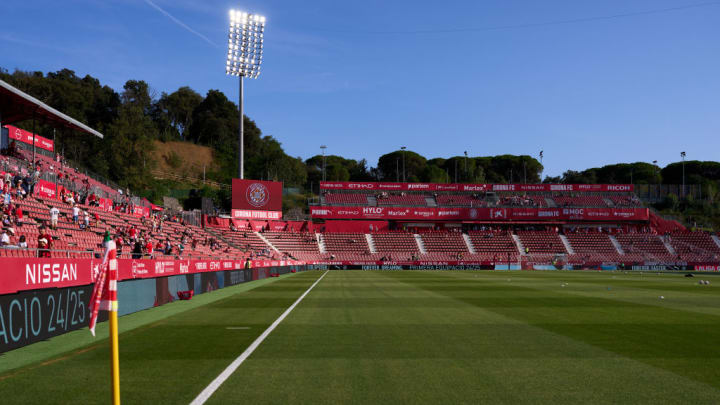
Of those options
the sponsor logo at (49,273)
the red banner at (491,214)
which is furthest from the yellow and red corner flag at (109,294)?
the red banner at (491,214)

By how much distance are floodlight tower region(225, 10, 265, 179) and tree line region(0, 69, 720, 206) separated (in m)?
28.4

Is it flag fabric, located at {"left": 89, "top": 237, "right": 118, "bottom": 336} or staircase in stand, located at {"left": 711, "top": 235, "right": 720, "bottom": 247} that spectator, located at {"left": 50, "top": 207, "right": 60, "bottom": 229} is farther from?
staircase in stand, located at {"left": 711, "top": 235, "right": 720, "bottom": 247}

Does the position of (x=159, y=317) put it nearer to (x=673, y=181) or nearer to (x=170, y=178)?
(x=170, y=178)

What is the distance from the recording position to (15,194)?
2250cm

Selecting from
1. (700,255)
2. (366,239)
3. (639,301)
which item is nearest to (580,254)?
(700,255)

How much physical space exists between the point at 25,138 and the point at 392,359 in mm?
38998

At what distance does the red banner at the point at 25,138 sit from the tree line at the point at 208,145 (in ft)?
122

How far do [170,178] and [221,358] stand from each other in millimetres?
102049

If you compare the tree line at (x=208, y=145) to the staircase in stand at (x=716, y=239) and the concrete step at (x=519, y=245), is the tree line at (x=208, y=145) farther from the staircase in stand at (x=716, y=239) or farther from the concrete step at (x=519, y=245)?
the staircase in stand at (x=716, y=239)

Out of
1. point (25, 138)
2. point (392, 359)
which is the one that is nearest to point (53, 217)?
point (392, 359)

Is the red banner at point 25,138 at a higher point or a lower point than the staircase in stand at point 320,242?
higher

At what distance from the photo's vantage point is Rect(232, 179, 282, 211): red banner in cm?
6506

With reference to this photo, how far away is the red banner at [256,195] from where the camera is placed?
6506 centimetres

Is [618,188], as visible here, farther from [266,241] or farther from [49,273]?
[49,273]
